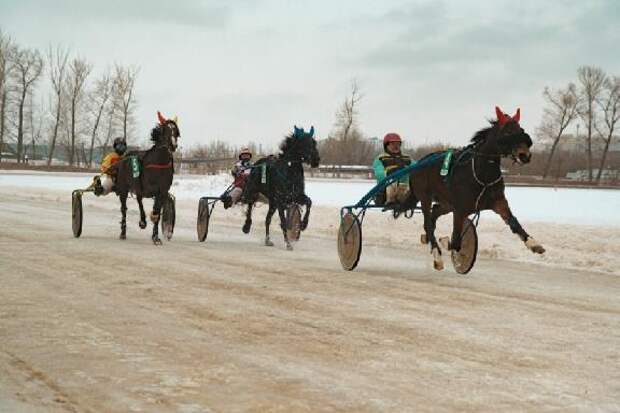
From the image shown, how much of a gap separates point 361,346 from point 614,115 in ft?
254

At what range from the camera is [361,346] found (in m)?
5.73

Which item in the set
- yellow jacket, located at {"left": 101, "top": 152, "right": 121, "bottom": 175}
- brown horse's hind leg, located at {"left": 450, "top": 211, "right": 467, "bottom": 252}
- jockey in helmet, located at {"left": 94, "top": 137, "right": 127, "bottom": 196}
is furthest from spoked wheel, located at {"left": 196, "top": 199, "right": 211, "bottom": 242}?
brown horse's hind leg, located at {"left": 450, "top": 211, "right": 467, "bottom": 252}

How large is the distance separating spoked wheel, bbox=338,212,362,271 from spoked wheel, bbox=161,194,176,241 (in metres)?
5.14

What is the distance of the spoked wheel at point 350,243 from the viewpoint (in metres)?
10.9

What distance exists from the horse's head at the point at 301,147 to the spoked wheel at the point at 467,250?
444 centimetres

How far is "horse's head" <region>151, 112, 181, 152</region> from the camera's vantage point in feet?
48.5

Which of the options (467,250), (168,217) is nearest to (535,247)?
(467,250)

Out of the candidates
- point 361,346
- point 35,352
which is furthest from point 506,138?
point 35,352

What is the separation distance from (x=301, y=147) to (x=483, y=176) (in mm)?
5502

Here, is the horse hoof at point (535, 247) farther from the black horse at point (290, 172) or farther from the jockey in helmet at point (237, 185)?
the jockey in helmet at point (237, 185)

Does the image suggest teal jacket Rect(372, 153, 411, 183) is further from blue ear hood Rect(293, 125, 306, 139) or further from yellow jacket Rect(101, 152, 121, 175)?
yellow jacket Rect(101, 152, 121, 175)

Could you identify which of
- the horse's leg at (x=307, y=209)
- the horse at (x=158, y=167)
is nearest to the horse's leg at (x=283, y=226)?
the horse's leg at (x=307, y=209)

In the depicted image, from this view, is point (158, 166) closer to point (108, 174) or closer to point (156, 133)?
point (156, 133)

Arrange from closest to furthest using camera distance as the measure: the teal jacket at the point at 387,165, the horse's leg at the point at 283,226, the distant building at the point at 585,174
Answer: the teal jacket at the point at 387,165 < the horse's leg at the point at 283,226 < the distant building at the point at 585,174
